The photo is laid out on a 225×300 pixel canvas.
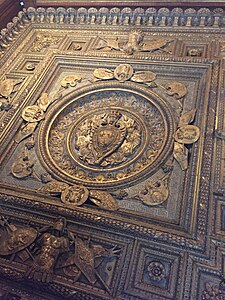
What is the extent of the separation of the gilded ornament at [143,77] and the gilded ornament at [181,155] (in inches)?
54.7

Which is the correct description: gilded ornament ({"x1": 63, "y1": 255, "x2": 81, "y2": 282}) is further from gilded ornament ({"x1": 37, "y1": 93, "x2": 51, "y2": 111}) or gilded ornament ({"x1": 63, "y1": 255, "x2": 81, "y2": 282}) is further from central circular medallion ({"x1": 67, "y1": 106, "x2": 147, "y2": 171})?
gilded ornament ({"x1": 37, "y1": 93, "x2": 51, "y2": 111})

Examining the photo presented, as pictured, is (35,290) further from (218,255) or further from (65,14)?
(65,14)

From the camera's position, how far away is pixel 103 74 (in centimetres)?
512

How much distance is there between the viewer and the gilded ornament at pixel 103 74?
5078 millimetres

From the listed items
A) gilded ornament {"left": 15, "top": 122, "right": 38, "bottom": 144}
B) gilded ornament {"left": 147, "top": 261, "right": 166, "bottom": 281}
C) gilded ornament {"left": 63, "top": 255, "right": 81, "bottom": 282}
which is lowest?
gilded ornament {"left": 63, "top": 255, "right": 81, "bottom": 282}

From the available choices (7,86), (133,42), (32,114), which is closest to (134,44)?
(133,42)

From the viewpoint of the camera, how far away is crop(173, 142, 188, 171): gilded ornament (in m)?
3.71

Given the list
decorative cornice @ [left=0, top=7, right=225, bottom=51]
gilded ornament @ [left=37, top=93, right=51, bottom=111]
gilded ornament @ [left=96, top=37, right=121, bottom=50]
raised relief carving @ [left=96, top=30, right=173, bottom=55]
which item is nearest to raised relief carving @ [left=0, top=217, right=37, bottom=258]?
gilded ornament @ [left=37, top=93, right=51, bottom=111]

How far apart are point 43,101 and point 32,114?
307mm

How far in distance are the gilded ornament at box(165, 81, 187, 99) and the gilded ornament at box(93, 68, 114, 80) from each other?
0.97 m

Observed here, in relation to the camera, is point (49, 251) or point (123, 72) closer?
point (49, 251)

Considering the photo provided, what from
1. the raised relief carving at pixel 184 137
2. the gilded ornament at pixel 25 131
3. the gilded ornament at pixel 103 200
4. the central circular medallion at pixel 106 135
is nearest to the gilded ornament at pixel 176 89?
the central circular medallion at pixel 106 135

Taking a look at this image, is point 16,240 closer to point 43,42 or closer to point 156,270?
point 156,270

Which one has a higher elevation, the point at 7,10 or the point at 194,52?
the point at 7,10
